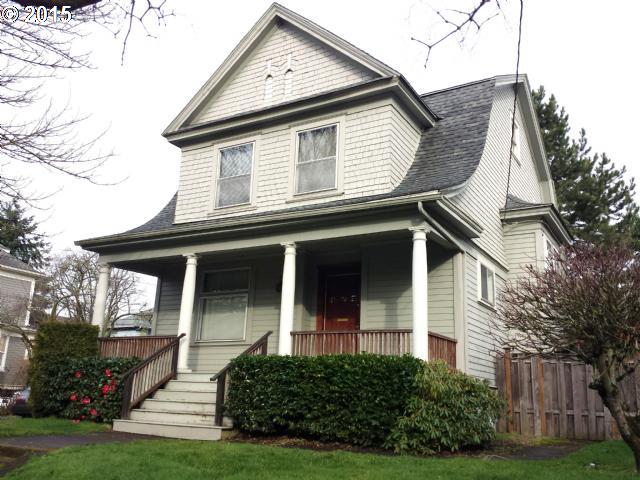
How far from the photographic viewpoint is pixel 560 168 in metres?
28.8

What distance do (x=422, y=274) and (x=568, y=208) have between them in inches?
824

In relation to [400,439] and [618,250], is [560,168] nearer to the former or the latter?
[618,250]

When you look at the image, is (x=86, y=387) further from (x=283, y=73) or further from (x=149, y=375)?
(x=283, y=73)

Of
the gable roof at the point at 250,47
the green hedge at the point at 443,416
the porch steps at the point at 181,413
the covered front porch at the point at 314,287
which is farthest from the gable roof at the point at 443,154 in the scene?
the porch steps at the point at 181,413

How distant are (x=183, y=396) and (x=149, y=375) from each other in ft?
3.11

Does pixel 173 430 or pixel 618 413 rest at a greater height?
pixel 618 413

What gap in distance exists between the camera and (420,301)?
9867 mm

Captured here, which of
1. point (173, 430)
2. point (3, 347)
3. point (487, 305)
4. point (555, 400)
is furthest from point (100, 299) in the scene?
point (3, 347)

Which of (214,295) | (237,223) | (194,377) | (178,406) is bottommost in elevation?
(178,406)

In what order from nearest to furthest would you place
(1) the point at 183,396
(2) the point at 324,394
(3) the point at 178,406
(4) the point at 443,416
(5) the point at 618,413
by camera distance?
(5) the point at 618,413 → (4) the point at 443,416 → (2) the point at 324,394 → (3) the point at 178,406 → (1) the point at 183,396

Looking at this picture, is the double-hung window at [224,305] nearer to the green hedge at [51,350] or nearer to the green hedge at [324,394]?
the green hedge at [51,350]

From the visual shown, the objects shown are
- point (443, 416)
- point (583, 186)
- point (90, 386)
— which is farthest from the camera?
point (583, 186)

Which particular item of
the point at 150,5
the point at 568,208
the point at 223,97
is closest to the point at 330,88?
the point at 223,97

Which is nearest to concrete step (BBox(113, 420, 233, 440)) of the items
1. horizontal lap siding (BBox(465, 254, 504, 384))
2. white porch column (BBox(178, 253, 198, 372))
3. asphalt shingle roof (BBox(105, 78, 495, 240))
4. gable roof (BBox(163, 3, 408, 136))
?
white porch column (BBox(178, 253, 198, 372))
